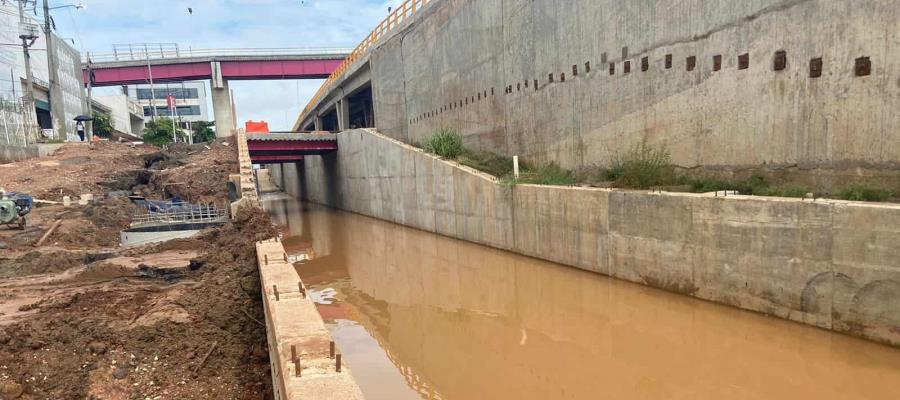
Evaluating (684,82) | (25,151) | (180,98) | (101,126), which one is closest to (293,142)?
(25,151)

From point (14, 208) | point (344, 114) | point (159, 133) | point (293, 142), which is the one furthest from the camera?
point (159, 133)

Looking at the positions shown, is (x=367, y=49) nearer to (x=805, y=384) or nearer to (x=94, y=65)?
(x=805, y=384)

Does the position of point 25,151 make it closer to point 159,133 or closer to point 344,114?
point 344,114

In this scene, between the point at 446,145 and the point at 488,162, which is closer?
the point at 488,162

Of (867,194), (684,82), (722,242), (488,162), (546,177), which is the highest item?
(684,82)

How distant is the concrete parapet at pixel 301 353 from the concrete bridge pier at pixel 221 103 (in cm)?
4058

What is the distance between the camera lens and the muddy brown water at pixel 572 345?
6.29m

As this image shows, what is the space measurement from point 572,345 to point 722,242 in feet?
10.3

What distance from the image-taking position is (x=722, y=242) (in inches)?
329

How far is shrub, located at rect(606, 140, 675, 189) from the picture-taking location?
1057 cm

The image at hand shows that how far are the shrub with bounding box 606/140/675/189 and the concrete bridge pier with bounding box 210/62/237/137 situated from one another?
39.6 meters

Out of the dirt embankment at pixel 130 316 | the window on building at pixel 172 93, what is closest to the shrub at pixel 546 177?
the dirt embankment at pixel 130 316

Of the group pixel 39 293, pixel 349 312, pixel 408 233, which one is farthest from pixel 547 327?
pixel 408 233

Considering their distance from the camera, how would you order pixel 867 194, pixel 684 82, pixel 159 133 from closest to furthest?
1. pixel 867 194
2. pixel 684 82
3. pixel 159 133
